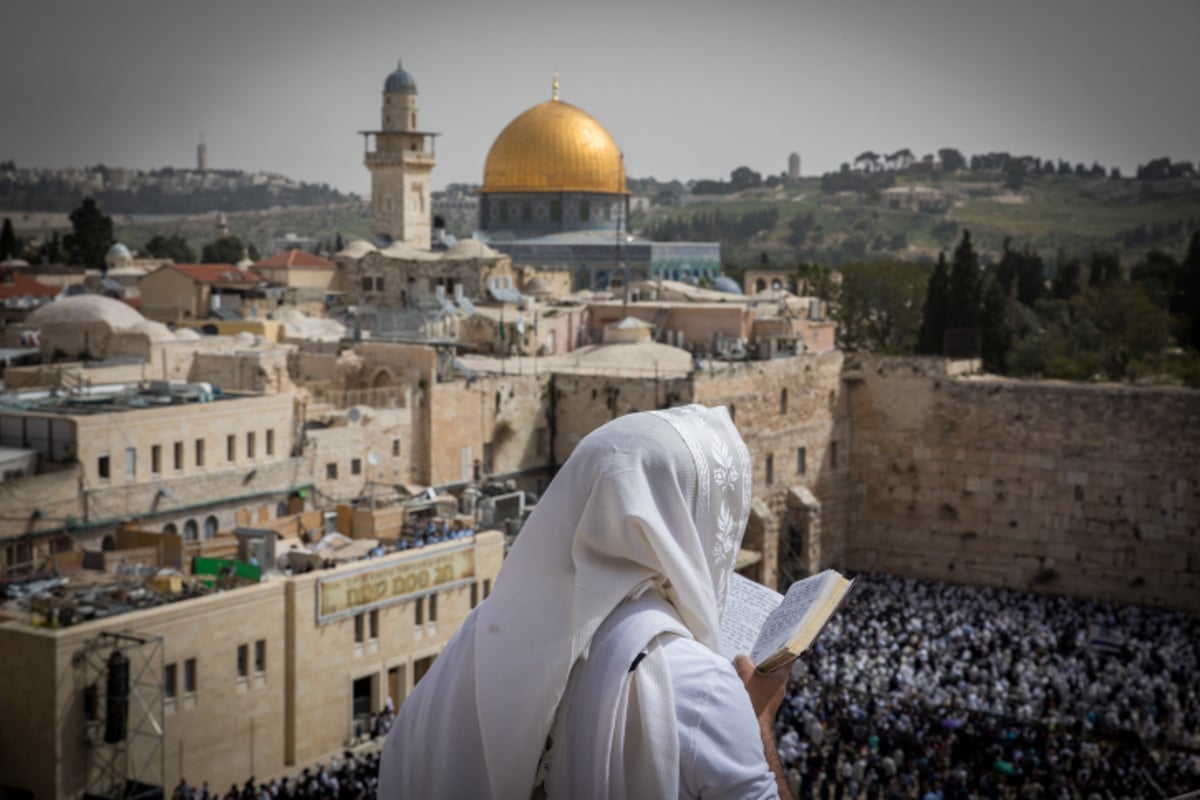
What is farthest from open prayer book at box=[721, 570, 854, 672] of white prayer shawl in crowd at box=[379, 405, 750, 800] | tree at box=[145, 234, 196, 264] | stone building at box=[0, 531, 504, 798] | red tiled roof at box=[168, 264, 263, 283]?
tree at box=[145, 234, 196, 264]

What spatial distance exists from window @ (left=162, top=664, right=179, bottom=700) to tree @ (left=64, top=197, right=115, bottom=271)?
45.7m

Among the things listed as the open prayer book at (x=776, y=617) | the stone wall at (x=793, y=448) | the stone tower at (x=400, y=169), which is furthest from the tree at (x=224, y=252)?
the open prayer book at (x=776, y=617)

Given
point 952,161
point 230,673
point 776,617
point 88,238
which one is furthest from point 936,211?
point 776,617

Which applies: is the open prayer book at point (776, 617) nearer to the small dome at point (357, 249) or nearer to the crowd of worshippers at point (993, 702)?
the crowd of worshippers at point (993, 702)

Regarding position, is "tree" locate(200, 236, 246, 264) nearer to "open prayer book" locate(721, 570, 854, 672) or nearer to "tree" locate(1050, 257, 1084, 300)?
"tree" locate(1050, 257, 1084, 300)

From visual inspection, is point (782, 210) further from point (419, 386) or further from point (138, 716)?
point (138, 716)

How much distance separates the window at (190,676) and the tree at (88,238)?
45510 millimetres

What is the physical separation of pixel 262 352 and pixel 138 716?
33.2ft

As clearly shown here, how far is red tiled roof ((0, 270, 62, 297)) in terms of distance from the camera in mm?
37906

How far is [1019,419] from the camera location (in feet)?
83.7

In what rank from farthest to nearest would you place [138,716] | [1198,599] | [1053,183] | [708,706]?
[1053,183], [1198,599], [138,716], [708,706]

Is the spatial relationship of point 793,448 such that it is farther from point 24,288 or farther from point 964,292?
point 24,288

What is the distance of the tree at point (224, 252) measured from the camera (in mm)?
60562

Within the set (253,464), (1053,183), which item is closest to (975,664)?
(253,464)
